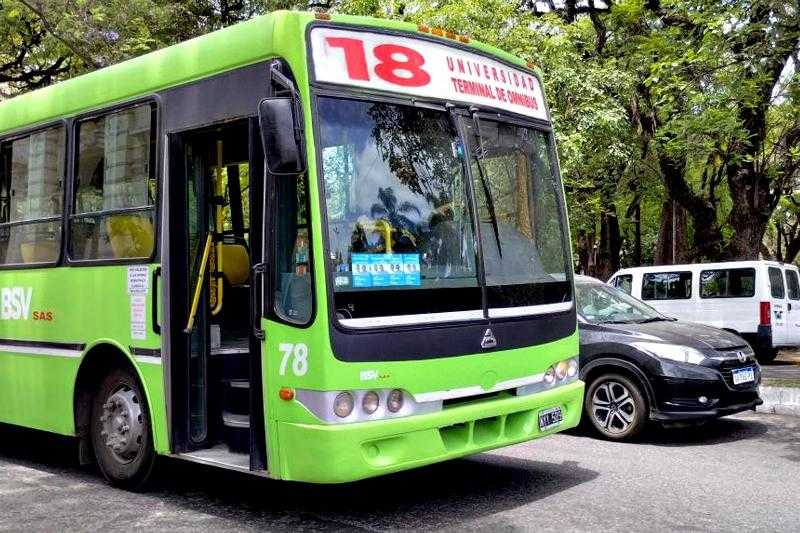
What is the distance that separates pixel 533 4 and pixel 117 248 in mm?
16359

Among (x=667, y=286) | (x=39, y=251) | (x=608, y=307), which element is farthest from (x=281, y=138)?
(x=667, y=286)

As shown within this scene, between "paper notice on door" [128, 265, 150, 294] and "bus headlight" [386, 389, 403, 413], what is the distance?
6.80ft

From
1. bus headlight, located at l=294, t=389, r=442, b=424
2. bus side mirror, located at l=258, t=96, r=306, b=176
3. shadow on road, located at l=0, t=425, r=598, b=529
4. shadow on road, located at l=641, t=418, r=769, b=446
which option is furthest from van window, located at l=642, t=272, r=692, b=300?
bus side mirror, located at l=258, t=96, r=306, b=176

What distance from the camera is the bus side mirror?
4.95 metres

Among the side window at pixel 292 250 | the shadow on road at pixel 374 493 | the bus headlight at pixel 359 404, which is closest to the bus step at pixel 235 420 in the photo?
the shadow on road at pixel 374 493

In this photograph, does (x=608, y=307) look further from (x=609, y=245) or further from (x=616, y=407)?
(x=609, y=245)

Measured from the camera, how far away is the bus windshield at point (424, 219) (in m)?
5.14

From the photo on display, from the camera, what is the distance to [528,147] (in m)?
6.39

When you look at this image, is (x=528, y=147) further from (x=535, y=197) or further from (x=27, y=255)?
(x=27, y=255)

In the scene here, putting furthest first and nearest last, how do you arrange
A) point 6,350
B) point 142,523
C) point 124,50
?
point 124,50
point 6,350
point 142,523

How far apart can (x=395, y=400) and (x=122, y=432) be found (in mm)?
2415

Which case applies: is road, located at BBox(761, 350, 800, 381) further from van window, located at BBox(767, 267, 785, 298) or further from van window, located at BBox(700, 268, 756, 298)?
van window, located at BBox(700, 268, 756, 298)

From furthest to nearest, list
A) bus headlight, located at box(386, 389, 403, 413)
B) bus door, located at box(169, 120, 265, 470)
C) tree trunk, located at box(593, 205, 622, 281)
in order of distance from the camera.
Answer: tree trunk, located at box(593, 205, 622, 281) → bus door, located at box(169, 120, 265, 470) → bus headlight, located at box(386, 389, 403, 413)

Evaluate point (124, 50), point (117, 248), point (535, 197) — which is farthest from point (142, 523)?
point (124, 50)
